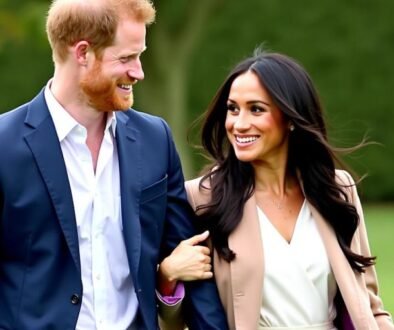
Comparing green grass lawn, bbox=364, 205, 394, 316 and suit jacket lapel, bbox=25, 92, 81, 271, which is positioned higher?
suit jacket lapel, bbox=25, 92, 81, 271

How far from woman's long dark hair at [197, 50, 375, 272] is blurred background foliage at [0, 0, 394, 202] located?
14788 millimetres

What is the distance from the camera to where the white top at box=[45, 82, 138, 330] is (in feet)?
15.3

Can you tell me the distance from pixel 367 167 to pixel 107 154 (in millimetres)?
16854

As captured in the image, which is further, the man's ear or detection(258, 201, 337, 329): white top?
detection(258, 201, 337, 329): white top

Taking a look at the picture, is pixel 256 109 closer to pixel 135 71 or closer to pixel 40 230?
pixel 135 71

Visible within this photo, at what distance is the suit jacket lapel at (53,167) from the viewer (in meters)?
4.61

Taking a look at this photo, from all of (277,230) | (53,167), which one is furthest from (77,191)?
(277,230)

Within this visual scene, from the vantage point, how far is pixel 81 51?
4648 millimetres

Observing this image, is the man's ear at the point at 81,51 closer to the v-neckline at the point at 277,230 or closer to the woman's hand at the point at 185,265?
the woman's hand at the point at 185,265

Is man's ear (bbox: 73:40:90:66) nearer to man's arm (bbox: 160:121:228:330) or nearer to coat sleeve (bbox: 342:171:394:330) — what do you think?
man's arm (bbox: 160:121:228:330)

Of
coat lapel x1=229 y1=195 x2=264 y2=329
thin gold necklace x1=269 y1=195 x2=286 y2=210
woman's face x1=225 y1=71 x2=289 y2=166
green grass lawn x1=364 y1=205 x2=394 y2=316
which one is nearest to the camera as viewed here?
coat lapel x1=229 y1=195 x2=264 y2=329

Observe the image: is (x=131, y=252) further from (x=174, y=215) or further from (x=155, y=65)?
(x=155, y=65)

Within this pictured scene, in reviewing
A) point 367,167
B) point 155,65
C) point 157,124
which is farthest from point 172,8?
point 157,124

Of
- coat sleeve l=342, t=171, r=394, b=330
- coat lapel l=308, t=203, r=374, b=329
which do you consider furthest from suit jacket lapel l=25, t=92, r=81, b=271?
coat sleeve l=342, t=171, r=394, b=330
